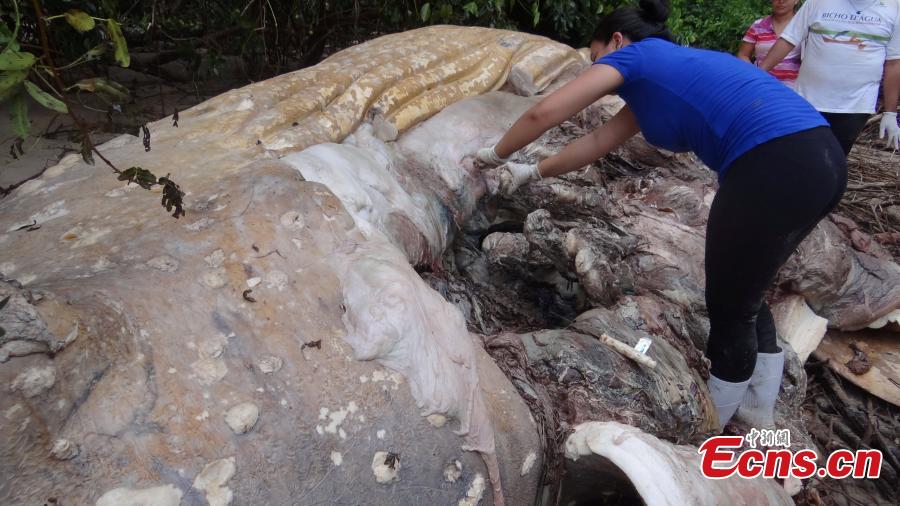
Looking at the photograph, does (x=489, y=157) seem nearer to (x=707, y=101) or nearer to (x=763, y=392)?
(x=707, y=101)

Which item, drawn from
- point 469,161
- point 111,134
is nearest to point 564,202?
point 469,161

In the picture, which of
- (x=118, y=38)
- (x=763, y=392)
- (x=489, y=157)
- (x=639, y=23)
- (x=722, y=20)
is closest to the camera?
(x=118, y=38)

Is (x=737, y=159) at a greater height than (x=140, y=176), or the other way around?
(x=140, y=176)

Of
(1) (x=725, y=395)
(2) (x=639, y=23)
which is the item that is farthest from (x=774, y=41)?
(1) (x=725, y=395)

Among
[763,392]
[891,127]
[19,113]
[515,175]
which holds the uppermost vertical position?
[19,113]

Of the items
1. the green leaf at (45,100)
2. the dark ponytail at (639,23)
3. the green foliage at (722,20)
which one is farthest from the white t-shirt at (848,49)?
the green foliage at (722,20)

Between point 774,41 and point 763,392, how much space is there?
7.60 ft

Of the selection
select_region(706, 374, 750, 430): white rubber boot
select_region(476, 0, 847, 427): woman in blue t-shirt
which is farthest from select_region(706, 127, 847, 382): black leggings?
select_region(706, 374, 750, 430): white rubber boot

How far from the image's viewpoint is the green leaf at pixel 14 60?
98 cm

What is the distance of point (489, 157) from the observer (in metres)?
2.53

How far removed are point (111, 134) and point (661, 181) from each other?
126 inches

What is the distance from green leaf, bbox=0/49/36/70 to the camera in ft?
3.23

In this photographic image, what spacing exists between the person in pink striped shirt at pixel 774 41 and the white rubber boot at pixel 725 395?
205 centimetres

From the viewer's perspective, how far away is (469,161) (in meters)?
2.64
